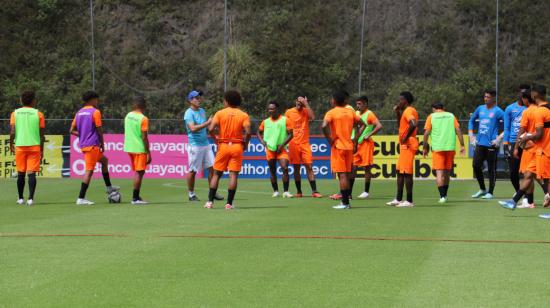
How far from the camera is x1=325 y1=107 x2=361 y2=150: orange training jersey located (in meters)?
17.0

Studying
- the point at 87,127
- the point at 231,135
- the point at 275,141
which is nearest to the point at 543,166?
the point at 231,135

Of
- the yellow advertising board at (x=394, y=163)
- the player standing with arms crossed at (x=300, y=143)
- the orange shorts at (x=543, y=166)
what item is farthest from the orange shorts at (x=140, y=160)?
the yellow advertising board at (x=394, y=163)

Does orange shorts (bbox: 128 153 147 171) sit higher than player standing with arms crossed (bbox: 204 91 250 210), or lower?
lower

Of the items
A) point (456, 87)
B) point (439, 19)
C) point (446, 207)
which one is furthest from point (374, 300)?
point (439, 19)

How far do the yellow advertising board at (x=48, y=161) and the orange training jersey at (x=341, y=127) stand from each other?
17.1 metres

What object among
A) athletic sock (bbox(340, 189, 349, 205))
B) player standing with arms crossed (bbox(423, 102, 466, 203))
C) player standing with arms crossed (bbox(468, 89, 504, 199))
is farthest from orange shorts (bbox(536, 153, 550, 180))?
player standing with arms crossed (bbox(468, 89, 504, 199))

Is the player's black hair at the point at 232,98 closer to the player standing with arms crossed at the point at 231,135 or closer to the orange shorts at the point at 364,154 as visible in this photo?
the player standing with arms crossed at the point at 231,135

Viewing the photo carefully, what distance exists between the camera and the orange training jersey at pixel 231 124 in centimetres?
1628

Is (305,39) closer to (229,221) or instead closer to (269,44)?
(269,44)

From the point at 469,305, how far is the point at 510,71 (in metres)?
42.1

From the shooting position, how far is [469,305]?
755cm

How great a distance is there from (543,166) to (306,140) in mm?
7152

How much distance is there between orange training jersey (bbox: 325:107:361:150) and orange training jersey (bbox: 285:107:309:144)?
4207 mm

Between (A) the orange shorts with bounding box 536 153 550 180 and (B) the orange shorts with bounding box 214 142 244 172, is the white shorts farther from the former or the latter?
(A) the orange shorts with bounding box 536 153 550 180
